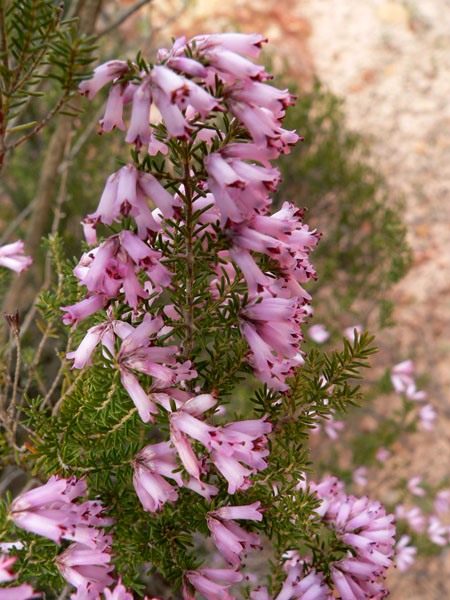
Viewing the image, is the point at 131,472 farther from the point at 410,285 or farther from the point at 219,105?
the point at 410,285

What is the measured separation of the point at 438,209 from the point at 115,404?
7158 millimetres

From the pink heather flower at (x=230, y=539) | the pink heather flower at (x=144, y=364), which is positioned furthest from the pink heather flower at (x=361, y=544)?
the pink heather flower at (x=144, y=364)

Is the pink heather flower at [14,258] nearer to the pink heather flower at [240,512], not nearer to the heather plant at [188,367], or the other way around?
the heather plant at [188,367]

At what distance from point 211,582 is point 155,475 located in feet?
0.98

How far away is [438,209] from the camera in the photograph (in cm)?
778

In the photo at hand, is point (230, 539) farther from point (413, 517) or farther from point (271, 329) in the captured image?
point (413, 517)

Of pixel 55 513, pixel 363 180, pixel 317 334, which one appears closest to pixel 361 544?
pixel 55 513

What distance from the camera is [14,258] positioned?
172 cm

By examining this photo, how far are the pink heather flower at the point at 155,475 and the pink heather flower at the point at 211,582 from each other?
8.7 inches

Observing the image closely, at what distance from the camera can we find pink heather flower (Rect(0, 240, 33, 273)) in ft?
5.52

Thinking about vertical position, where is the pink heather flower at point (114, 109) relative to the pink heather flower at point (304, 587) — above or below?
above

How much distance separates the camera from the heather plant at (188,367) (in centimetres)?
110

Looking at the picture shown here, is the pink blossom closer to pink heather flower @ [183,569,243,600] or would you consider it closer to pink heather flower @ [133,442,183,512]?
pink heather flower @ [133,442,183,512]

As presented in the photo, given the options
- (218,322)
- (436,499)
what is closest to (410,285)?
(436,499)
